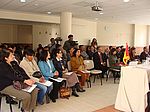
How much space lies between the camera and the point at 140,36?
1355 centimetres

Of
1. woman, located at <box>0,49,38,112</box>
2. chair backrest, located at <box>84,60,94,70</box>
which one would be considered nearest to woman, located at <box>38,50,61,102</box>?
woman, located at <box>0,49,38,112</box>

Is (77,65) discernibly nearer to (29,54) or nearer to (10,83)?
(29,54)

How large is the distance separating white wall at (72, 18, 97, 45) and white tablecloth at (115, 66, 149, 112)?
22.9ft

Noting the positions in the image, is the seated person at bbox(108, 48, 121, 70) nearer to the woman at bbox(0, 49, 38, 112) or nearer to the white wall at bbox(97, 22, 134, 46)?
the woman at bbox(0, 49, 38, 112)

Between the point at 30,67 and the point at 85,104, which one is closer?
the point at 30,67

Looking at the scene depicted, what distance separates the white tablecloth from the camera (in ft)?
11.4

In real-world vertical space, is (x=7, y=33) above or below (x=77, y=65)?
above

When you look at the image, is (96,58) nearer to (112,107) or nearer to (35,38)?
(112,107)

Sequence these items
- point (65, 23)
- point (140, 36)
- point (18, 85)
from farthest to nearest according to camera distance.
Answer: point (140, 36) → point (65, 23) → point (18, 85)

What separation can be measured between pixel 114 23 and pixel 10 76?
404 inches

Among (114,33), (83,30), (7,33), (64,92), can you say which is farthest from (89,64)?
(114,33)

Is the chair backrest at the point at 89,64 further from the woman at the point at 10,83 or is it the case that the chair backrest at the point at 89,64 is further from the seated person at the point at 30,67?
the woman at the point at 10,83

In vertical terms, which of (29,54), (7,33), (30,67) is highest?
(7,33)

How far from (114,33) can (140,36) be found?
7.24ft
